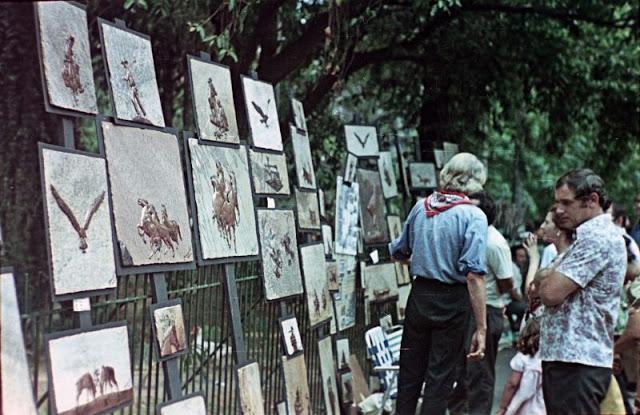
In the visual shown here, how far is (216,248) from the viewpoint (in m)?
5.72

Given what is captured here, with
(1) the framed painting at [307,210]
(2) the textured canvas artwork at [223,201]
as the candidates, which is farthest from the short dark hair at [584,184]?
(1) the framed painting at [307,210]

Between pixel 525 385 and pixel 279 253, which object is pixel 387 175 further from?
pixel 279 253

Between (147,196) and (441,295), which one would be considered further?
(441,295)

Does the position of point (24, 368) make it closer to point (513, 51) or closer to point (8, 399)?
point (8, 399)

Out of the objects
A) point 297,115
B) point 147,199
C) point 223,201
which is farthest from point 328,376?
point 147,199

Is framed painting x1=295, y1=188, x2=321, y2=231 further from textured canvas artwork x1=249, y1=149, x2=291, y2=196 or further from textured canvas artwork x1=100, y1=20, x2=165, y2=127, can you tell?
textured canvas artwork x1=100, y1=20, x2=165, y2=127

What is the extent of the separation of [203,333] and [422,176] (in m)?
5.64

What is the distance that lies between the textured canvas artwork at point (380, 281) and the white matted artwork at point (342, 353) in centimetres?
76

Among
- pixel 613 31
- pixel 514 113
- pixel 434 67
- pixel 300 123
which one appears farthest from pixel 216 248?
pixel 613 31

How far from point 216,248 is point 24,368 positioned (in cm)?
198

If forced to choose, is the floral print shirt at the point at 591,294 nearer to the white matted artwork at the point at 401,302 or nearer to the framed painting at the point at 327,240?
the framed painting at the point at 327,240

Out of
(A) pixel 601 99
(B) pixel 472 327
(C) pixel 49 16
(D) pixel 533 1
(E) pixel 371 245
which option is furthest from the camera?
(A) pixel 601 99

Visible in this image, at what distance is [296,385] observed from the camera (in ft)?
22.5

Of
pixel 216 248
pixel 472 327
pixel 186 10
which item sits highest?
pixel 186 10
